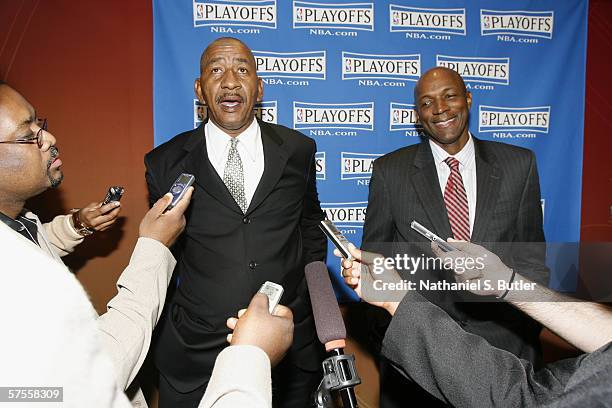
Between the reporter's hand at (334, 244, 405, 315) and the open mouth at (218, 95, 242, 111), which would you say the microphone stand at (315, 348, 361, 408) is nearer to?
the reporter's hand at (334, 244, 405, 315)

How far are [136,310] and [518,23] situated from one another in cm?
253

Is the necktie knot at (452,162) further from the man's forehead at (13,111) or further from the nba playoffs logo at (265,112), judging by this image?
the man's forehead at (13,111)

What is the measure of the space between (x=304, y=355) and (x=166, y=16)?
1.69 m

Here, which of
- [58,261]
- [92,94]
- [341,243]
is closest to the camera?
[341,243]

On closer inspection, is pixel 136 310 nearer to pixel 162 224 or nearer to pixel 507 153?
pixel 162 224

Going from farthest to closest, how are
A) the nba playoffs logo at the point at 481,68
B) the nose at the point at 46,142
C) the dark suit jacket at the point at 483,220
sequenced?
the nba playoffs logo at the point at 481,68 < the dark suit jacket at the point at 483,220 < the nose at the point at 46,142

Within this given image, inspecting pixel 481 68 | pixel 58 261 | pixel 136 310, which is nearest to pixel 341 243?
pixel 136 310

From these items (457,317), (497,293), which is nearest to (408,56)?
(457,317)

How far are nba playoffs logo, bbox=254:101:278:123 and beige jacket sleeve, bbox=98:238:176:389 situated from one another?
1.42m

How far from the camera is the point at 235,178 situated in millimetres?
1801

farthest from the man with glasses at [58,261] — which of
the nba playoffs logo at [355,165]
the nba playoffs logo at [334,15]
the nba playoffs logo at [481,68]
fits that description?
the nba playoffs logo at [481,68]

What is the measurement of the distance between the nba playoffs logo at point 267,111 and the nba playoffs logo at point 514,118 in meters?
1.14

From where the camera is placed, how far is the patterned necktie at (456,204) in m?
1.88

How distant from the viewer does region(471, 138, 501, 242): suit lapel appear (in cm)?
184
